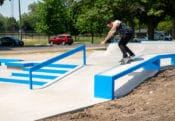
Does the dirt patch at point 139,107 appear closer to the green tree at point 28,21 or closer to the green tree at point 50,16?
the green tree at point 50,16

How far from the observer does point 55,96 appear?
10469 millimetres

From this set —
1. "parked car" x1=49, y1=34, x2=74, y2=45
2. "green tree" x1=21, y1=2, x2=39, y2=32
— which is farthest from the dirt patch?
"green tree" x1=21, y1=2, x2=39, y2=32

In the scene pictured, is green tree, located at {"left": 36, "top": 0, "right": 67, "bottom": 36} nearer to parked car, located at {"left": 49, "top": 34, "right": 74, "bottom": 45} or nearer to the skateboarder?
parked car, located at {"left": 49, "top": 34, "right": 74, "bottom": 45}

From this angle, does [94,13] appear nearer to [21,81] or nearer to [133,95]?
[21,81]

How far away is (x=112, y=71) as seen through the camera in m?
10.5

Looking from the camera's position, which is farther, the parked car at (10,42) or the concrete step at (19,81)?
the parked car at (10,42)

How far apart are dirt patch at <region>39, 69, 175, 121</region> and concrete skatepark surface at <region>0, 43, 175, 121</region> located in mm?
344

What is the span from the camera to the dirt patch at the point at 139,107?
26.0 ft

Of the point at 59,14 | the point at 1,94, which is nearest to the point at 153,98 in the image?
the point at 1,94

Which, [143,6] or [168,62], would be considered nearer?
[168,62]

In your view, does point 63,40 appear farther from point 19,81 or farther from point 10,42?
point 19,81

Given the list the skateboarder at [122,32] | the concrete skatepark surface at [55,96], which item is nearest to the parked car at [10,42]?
the concrete skatepark surface at [55,96]

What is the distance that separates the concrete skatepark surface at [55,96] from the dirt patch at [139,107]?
34 centimetres

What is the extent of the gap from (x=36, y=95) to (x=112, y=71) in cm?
211
